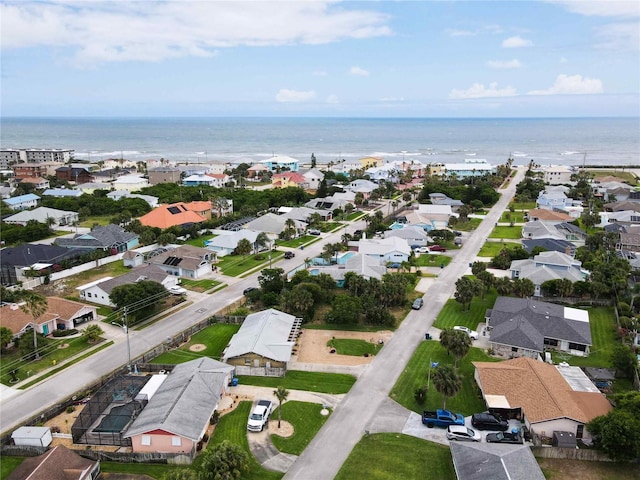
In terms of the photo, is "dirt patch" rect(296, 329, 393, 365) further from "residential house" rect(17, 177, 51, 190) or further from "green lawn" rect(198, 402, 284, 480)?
"residential house" rect(17, 177, 51, 190)

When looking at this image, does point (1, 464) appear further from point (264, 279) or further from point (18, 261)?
point (18, 261)

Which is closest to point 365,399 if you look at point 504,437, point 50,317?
point 504,437

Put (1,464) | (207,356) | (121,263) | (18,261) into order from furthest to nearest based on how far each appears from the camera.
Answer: (121,263) < (18,261) < (207,356) < (1,464)

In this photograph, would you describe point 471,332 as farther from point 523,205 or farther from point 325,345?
point 523,205

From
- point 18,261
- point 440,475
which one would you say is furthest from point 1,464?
point 18,261

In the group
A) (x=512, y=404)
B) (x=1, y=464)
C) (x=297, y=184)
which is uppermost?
(x=297, y=184)

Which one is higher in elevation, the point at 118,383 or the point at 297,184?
the point at 297,184
